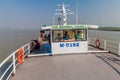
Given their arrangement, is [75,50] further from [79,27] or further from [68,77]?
[68,77]

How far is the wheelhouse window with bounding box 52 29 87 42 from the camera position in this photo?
9.57m

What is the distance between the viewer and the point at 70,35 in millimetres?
9734

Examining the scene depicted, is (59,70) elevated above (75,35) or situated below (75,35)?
below

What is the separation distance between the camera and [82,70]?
6242 mm

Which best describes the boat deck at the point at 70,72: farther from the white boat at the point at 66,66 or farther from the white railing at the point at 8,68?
the white railing at the point at 8,68

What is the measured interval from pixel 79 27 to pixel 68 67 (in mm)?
3427

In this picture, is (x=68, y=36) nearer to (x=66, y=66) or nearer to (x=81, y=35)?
(x=81, y=35)

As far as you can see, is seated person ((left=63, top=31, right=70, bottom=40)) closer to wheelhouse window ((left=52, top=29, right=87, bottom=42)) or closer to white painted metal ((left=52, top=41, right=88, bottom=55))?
wheelhouse window ((left=52, top=29, right=87, bottom=42))

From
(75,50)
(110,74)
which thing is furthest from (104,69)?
(75,50)

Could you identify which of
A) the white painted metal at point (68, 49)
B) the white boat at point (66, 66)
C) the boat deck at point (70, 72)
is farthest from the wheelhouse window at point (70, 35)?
the boat deck at point (70, 72)

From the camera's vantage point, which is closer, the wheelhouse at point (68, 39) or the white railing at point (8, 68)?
the white railing at point (8, 68)

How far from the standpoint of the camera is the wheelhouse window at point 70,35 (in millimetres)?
9572

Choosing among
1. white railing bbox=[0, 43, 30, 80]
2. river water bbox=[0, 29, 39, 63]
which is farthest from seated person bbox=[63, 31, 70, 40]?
river water bbox=[0, 29, 39, 63]

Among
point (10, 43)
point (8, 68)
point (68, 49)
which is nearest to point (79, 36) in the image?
point (68, 49)
